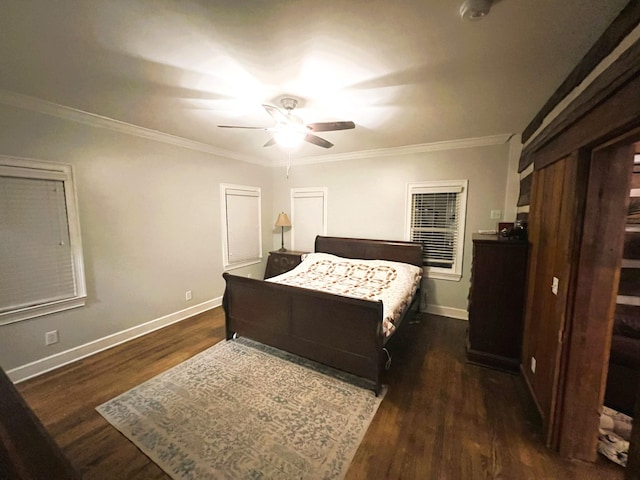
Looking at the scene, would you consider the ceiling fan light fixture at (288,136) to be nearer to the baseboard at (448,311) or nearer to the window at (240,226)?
the window at (240,226)

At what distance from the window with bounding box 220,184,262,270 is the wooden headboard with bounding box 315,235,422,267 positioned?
1214mm

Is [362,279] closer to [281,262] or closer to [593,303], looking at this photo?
[281,262]

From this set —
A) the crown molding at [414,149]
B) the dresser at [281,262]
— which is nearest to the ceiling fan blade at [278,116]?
the crown molding at [414,149]

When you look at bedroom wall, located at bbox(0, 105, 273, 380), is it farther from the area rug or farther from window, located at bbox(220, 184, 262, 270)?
the area rug

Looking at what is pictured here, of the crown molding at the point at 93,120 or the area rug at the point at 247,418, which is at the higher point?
the crown molding at the point at 93,120

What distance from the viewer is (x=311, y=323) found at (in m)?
2.45

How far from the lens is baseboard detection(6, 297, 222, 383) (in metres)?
2.34

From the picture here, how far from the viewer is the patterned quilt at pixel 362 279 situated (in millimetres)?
2857

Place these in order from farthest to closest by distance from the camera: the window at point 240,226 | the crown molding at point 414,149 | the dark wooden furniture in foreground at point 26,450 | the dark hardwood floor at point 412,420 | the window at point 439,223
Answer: the window at point 240,226
the window at point 439,223
the crown molding at point 414,149
the dark hardwood floor at point 412,420
the dark wooden furniture in foreground at point 26,450

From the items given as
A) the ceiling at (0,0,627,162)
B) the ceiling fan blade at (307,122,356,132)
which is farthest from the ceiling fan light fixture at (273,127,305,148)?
the ceiling at (0,0,627,162)

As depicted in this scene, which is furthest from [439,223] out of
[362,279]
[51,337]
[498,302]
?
[51,337]

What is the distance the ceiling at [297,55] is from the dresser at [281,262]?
2.50 meters

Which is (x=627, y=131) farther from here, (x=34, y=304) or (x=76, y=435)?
(x=34, y=304)

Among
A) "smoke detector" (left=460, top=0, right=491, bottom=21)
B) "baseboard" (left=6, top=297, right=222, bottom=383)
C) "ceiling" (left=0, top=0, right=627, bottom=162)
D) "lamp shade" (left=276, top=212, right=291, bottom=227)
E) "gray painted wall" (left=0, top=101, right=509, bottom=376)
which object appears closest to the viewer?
"smoke detector" (left=460, top=0, right=491, bottom=21)
